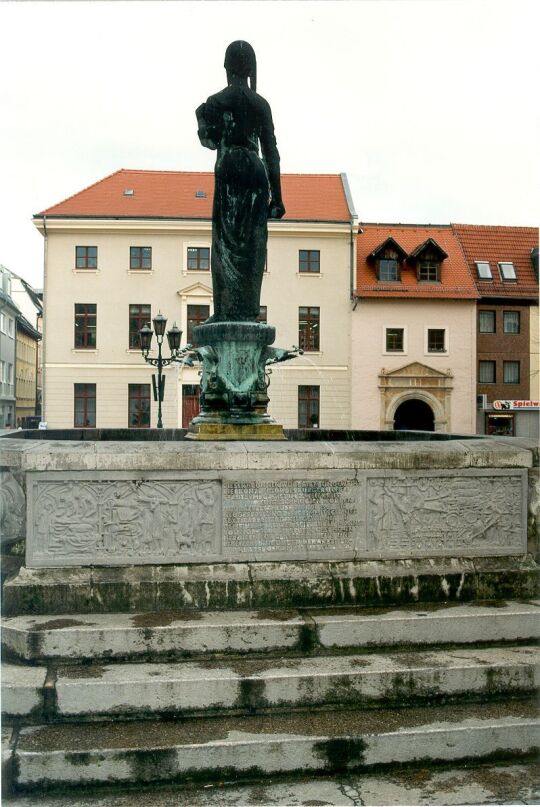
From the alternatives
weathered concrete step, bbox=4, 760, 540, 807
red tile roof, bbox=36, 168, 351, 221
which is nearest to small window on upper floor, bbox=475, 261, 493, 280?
red tile roof, bbox=36, 168, 351, 221

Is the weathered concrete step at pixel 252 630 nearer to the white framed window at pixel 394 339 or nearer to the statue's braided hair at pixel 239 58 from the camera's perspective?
the statue's braided hair at pixel 239 58

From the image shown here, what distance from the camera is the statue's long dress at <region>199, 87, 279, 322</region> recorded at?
7.69m

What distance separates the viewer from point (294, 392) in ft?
124

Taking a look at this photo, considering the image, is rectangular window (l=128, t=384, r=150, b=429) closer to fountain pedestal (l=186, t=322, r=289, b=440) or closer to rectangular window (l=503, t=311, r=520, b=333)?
rectangular window (l=503, t=311, r=520, b=333)

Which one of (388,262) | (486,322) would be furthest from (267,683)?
(486,322)

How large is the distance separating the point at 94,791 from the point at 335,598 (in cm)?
195

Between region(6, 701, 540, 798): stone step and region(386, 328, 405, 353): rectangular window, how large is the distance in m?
34.3

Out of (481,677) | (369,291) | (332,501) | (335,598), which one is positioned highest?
(369,291)

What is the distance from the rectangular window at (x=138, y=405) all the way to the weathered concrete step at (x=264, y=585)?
32972mm

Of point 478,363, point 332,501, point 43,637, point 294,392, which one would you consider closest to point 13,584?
point 43,637

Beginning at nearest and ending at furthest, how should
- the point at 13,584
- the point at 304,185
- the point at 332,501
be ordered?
1. the point at 13,584
2. the point at 332,501
3. the point at 304,185

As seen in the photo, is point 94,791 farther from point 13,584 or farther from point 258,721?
point 13,584

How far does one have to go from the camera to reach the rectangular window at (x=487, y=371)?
39.4m

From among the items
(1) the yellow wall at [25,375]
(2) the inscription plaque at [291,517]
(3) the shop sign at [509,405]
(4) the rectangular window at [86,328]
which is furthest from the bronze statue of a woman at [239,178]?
(1) the yellow wall at [25,375]
